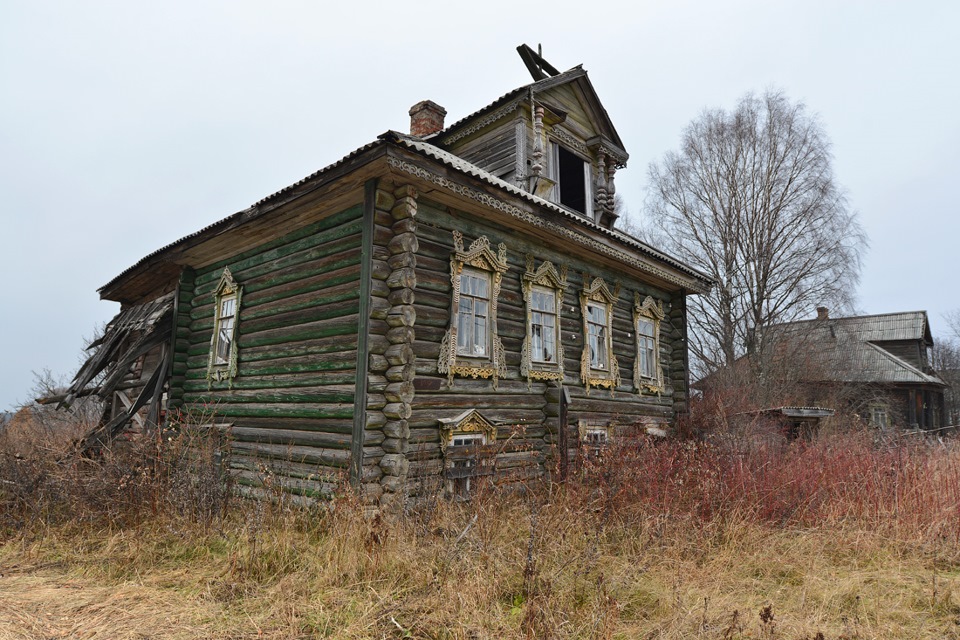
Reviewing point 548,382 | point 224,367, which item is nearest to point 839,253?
point 548,382

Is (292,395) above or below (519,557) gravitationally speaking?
above

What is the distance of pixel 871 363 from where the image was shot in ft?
91.1

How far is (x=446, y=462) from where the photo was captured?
7.48 meters

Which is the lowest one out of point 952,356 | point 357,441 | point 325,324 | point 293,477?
point 293,477

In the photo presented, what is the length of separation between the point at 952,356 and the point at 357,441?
6334cm

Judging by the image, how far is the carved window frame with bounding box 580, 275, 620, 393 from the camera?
10.3 m

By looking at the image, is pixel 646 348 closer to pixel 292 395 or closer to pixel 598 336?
pixel 598 336

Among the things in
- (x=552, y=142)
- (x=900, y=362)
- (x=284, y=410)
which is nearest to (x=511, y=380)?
(x=284, y=410)

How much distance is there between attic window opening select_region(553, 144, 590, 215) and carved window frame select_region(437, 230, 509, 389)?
444 cm

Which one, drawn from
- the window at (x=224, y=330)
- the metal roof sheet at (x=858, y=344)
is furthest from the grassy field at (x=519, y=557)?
the metal roof sheet at (x=858, y=344)

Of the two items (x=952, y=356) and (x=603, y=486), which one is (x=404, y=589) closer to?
(x=603, y=486)

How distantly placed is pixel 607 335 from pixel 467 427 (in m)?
4.38

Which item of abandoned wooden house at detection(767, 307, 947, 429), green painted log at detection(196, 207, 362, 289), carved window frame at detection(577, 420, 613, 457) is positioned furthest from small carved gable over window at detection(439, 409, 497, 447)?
abandoned wooden house at detection(767, 307, 947, 429)

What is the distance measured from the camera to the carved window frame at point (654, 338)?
1179 cm
